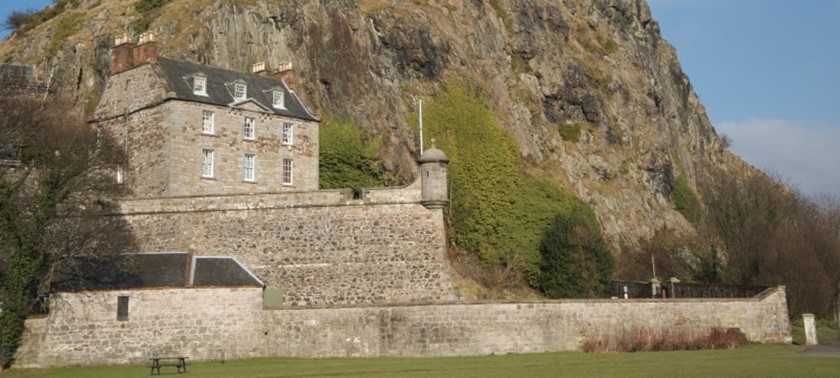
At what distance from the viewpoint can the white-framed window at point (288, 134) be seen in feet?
167

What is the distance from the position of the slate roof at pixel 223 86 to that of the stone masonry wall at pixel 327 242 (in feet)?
33.4

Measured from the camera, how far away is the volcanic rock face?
191 feet

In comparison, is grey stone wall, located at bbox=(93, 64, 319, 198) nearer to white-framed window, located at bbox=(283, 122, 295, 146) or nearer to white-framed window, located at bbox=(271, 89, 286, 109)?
white-framed window, located at bbox=(283, 122, 295, 146)

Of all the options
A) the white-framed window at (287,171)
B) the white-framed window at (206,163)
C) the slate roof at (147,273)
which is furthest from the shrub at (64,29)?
the slate roof at (147,273)

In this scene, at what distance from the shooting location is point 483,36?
7481cm

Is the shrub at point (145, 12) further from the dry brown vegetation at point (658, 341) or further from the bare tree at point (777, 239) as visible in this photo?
the bare tree at point (777, 239)

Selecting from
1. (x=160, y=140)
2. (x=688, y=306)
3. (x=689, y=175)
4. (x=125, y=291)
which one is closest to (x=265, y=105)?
(x=160, y=140)

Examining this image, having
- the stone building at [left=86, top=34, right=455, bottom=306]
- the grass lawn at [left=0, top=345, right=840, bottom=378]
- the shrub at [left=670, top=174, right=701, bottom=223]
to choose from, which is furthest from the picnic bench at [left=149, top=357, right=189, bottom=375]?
the shrub at [left=670, top=174, right=701, bottom=223]

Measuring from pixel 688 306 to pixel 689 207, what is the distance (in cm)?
4873

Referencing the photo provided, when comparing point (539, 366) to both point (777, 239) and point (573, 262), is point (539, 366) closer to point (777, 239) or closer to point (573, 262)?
point (573, 262)

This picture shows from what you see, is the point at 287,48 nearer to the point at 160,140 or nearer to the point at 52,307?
the point at 160,140

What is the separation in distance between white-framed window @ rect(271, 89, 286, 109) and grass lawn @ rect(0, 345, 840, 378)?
821 inches

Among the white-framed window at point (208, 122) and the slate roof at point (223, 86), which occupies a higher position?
the slate roof at point (223, 86)

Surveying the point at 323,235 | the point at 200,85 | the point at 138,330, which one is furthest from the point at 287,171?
the point at 138,330
